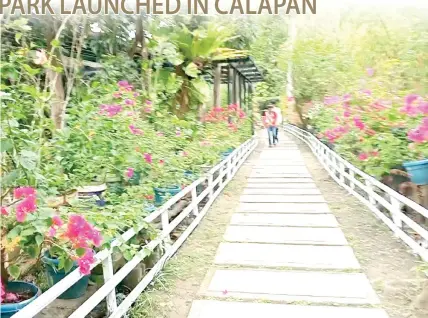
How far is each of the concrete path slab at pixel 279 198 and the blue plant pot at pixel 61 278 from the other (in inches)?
145

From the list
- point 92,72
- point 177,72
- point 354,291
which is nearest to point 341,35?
point 177,72

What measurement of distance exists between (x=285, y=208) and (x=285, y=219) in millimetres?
569

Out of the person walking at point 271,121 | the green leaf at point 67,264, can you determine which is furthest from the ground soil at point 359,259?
the person walking at point 271,121

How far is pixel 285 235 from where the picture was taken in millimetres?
4383

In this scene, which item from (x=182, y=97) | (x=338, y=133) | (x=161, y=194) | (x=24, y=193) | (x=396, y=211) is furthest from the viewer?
(x=182, y=97)

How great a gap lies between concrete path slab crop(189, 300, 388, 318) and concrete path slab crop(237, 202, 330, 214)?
259 cm

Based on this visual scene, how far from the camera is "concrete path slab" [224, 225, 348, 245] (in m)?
4.20

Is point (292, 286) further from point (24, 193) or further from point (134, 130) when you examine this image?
point (24, 193)

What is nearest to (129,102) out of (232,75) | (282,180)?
(282,180)

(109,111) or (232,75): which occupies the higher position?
(232,75)

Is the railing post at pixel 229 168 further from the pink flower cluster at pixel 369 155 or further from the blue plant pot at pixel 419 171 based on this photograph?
the blue plant pot at pixel 419 171

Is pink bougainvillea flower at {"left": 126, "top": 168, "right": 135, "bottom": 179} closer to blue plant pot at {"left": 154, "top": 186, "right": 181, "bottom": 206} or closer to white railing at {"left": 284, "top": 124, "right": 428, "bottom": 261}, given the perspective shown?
blue plant pot at {"left": 154, "top": 186, "right": 181, "bottom": 206}

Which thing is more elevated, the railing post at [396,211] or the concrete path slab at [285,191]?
the railing post at [396,211]

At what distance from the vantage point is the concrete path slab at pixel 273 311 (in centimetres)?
274
